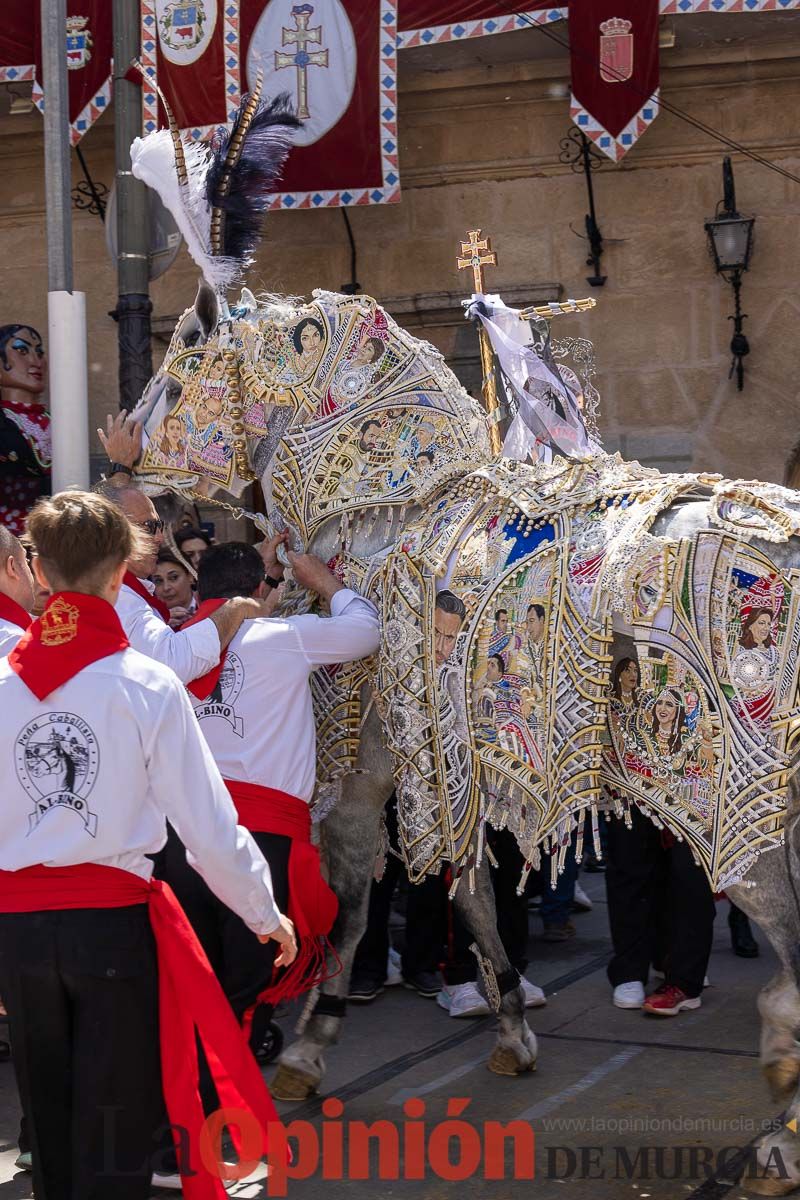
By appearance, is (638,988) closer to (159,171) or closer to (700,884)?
(700,884)

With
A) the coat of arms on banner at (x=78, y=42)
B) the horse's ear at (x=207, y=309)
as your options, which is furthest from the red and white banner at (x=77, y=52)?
the horse's ear at (x=207, y=309)

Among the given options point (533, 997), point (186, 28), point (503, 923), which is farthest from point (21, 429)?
point (533, 997)

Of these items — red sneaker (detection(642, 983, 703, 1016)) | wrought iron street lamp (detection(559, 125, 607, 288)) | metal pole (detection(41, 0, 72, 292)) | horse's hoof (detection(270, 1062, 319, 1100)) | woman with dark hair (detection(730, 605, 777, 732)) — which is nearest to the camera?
woman with dark hair (detection(730, 605, 777, 732))

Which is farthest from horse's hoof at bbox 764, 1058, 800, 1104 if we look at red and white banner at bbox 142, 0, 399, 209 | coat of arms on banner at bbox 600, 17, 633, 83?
coat of arms on banner at bbox 600, 17, 633, 83

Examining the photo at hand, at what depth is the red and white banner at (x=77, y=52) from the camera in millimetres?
8844

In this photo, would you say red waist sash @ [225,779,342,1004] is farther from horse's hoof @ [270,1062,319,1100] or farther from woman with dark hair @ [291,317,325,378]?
woman with dark hair @ [291,317,325,378]

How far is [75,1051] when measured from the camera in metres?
2.71

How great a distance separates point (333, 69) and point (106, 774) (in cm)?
676

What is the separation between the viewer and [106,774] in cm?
269

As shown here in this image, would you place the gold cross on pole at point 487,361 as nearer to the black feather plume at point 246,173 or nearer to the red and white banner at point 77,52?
the black feather plume at point 246,173

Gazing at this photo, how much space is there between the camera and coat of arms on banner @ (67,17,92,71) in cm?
885

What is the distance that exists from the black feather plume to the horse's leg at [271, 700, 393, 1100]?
67.8 inches

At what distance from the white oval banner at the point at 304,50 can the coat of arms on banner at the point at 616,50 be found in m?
1.49

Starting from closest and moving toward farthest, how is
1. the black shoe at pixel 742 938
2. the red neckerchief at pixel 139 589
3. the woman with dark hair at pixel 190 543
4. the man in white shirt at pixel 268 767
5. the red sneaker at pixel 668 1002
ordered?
the man in white shirt at pixel 268 767
the red neckerchief at pixel 139 589
the red sneaker at pixel 668 1002
the woman with dark hair at pixel 190 543
the black shoe at pixel 742 938
